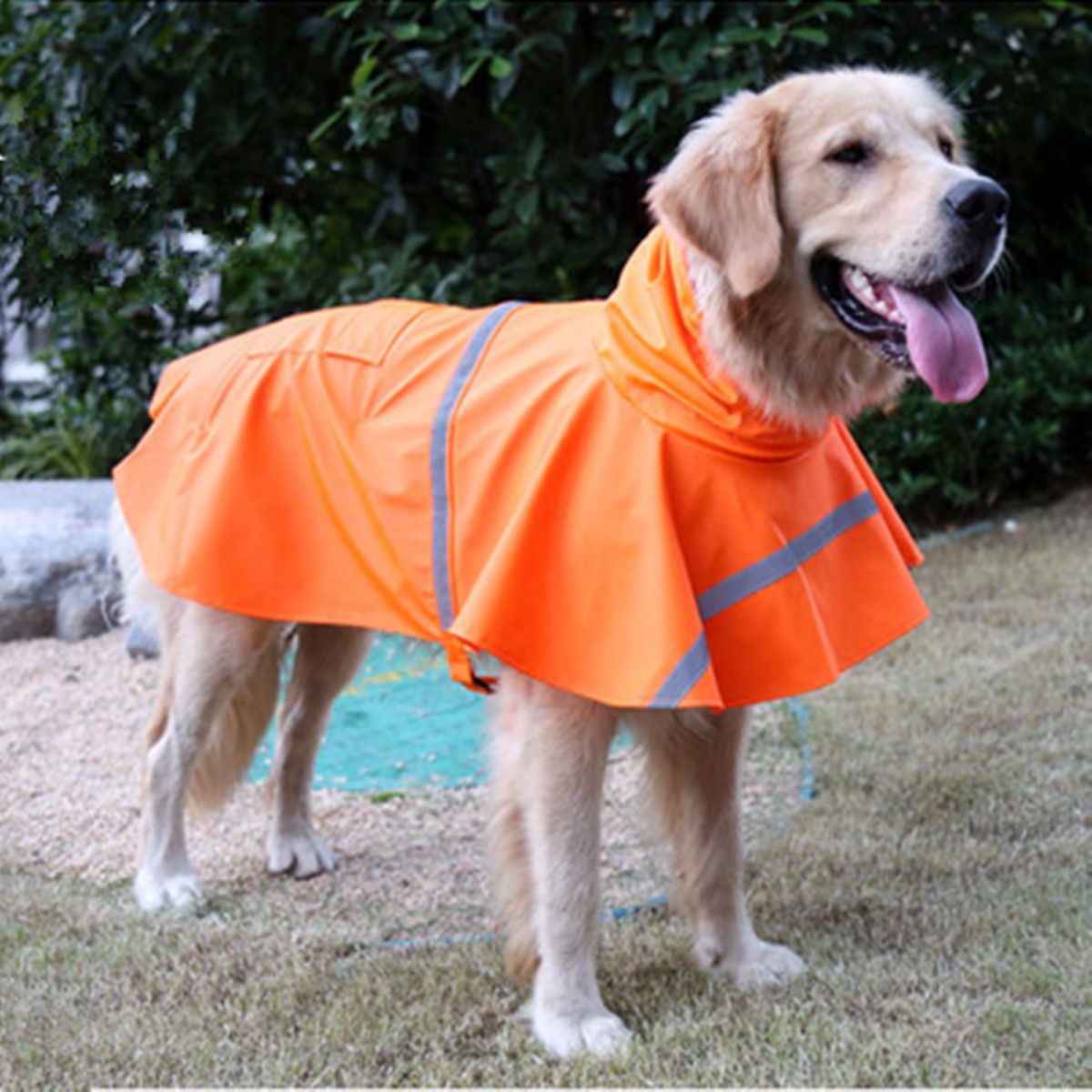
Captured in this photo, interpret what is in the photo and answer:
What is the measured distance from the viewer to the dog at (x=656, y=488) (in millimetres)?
2656

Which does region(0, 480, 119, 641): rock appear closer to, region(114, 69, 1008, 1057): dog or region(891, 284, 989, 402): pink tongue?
region(114, 69, 1008, 1057): dog

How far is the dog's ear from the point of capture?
266 cm

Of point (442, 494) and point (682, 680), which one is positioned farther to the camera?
point (442, 494)

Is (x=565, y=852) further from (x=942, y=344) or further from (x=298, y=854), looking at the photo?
(x=298, y=854)

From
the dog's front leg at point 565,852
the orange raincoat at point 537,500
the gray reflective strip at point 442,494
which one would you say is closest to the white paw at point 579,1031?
the dog's front leg at point 565,852

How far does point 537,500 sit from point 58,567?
3.91m

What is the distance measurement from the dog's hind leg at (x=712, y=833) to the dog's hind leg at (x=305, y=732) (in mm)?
1134

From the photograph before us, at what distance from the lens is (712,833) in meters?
3.14

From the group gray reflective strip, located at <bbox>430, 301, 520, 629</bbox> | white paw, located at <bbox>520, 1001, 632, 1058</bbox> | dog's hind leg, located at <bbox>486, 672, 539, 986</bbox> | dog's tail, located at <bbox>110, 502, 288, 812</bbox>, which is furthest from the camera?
dog's tail, located at <bbox>110, 502, 288, 812</bbox>

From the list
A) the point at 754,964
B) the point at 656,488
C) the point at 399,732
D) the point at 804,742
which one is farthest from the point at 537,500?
the point at 399,732

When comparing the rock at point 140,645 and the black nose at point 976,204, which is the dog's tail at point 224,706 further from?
the black nose at point 976,204

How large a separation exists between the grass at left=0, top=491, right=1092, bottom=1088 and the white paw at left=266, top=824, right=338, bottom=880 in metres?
0.08

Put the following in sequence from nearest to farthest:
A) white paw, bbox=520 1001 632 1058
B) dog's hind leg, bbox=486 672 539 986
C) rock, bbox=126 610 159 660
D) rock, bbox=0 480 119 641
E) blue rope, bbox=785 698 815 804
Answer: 1. white paw, bbox=520 1001 632 1058
2. dog's hind leg, bbox=486 672 539 986
3. blue rope, bbox=785 698 815 804
4. rock, bbox=126 610 159 660
5. rock, bbox=0 480 119 641

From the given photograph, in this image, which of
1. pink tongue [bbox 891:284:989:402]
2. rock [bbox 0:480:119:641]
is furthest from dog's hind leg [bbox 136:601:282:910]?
rock [bbox 0:480:119:641]
